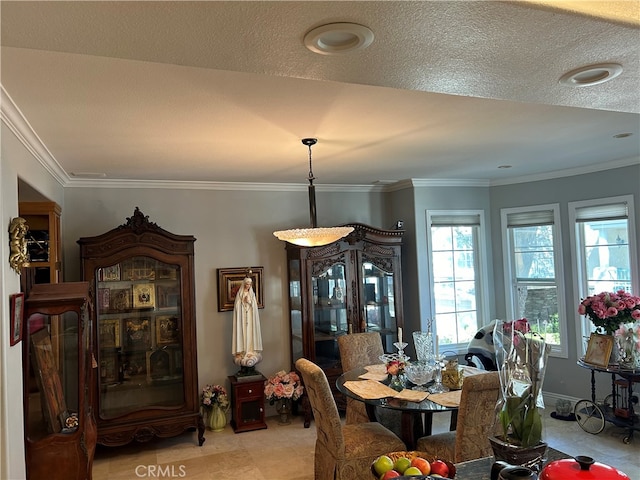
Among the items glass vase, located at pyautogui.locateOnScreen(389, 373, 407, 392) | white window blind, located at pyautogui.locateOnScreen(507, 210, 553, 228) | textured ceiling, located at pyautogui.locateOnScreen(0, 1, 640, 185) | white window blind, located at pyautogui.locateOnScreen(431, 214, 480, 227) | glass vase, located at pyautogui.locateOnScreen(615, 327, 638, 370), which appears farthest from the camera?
white window blind, located at pyautogui.locateOnScreen(431, 214, 480, 227)

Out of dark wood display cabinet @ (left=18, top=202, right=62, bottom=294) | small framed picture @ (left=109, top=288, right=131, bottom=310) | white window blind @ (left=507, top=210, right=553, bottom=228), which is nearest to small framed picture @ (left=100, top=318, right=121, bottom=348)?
small framed picture @ (left=109, top=288, right=131, bottom=310)

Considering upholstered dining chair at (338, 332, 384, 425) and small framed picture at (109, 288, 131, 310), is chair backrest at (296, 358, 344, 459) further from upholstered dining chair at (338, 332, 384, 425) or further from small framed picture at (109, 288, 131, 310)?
small framed picture at (109, 288, 131, 310)

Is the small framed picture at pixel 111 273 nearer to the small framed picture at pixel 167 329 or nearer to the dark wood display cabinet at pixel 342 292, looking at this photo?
the small framed picture at pixel 167 329

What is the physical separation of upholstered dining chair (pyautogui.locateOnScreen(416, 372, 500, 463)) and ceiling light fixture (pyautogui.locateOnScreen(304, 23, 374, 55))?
190 centimetres

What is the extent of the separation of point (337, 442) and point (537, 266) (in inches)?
134

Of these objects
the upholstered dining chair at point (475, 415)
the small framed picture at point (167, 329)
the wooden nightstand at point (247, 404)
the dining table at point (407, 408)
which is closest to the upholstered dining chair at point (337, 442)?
the dining table at point (407, 408)

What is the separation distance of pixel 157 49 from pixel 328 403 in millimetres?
2200

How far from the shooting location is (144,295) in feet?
14.2

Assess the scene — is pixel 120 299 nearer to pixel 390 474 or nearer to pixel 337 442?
pixel 337 442

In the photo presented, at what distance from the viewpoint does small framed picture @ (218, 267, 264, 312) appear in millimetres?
4883

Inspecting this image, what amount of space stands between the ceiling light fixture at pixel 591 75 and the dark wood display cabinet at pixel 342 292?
11.0 feet

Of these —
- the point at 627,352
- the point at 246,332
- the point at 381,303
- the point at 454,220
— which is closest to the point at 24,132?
the point at 246,332

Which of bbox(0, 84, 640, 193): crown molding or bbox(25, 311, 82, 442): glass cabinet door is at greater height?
bbox(0, 84, 640, 193): crown molding

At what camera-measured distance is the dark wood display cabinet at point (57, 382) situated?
2.67 meters
